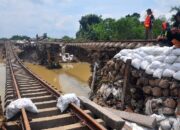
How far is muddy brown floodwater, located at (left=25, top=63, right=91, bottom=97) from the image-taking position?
17284 millimetres

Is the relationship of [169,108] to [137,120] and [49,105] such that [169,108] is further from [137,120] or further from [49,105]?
[49,105]

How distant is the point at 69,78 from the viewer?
22.3 m

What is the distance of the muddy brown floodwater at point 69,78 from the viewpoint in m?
17.3

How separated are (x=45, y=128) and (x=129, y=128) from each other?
1631mm

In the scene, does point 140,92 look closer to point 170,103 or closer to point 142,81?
point 142,81

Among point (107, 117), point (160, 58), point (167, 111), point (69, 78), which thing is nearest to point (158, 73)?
point (160, 58)

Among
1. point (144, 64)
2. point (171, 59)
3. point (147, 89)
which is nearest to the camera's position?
point (171, 59)

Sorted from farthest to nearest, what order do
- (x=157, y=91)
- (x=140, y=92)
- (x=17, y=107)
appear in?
1. (x=140, y=92)
2. (x=157, y=91)
3. (x=17, y=107)

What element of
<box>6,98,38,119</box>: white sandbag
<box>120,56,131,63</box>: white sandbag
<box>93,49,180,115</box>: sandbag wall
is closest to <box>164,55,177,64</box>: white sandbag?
<box>93,49,180,115</box>: sandbag wall

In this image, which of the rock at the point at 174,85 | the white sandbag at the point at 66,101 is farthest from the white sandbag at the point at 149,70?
the white sandbag at the point at 66,101

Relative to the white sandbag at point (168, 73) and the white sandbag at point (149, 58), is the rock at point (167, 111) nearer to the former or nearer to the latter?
the white sandbag at point (168, 73)

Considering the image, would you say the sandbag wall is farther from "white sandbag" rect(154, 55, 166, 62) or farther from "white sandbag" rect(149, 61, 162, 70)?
"white sandbag" rect(154, 55, 166, 62)

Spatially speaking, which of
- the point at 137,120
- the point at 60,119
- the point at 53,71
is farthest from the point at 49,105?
the point at 53,71

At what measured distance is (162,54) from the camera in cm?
844
